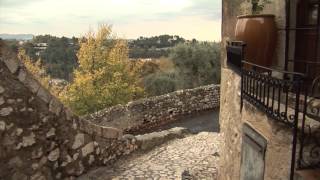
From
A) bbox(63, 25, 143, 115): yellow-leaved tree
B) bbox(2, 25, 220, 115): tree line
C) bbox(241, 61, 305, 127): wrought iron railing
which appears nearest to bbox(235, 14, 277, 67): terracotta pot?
bbox(241, 61, 305, 127): wrought iron railing

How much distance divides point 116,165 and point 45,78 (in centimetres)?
1982

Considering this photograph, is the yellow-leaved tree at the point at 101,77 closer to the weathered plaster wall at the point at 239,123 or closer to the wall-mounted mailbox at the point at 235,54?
the weathered plaster wall at the point at 239,123

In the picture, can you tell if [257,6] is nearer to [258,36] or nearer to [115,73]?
[258,36]

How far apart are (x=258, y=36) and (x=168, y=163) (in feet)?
13.3

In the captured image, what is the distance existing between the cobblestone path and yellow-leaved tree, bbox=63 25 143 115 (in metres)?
13.3

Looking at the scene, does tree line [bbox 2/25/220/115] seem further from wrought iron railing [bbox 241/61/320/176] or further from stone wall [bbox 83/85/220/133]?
wrought iron railing [bbox 241/61/320/176]

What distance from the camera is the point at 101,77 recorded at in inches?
977

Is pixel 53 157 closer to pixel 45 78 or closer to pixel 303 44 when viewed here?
pixel 303 44

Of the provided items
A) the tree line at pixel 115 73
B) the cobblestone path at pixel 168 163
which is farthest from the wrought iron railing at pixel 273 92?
the tree line at pixel 115 73

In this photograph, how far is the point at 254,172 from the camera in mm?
4516

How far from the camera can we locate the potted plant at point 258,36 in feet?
18.2

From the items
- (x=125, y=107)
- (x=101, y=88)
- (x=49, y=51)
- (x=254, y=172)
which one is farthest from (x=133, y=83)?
(x=254, y=172)

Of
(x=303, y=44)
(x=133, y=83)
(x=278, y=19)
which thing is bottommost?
(x=133, y=83)

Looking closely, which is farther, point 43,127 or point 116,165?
point 116,165
